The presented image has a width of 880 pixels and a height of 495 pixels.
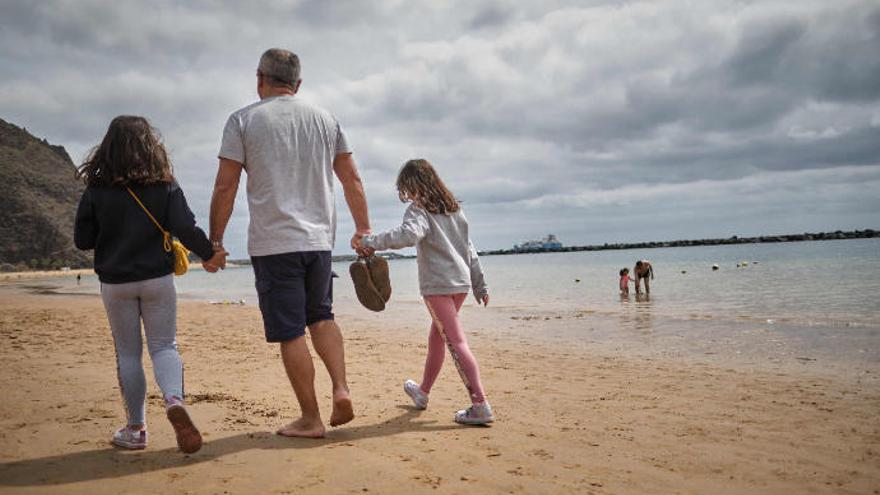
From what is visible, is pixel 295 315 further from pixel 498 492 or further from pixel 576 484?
pixel 576 484

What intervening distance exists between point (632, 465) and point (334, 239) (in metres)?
2.19

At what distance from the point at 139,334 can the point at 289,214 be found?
1.12 metres

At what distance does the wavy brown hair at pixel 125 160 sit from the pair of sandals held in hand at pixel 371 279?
1348 millimetres

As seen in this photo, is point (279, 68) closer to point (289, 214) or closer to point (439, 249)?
point (289, 214)

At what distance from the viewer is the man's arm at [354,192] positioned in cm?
377

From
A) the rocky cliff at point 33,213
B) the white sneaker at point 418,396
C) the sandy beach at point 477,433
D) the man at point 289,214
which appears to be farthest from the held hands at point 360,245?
the rocky cliff at point 33,213

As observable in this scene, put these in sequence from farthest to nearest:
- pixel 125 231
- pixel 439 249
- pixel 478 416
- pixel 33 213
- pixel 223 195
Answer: pixel 33 213 → pixel 439 249 → pixel 478 416 → pixel 223 195 → pixel 125 231

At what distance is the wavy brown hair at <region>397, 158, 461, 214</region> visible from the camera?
4160 mm

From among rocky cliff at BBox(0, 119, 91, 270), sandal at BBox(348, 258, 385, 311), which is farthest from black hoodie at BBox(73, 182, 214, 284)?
rocky cliff at BBox(0, 119, 91, 270)

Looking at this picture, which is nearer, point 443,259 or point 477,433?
point 477,433

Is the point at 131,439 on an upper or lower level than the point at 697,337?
upper

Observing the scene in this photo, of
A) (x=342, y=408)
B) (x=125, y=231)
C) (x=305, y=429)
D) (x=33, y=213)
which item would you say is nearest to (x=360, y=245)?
(x=342, y=408)

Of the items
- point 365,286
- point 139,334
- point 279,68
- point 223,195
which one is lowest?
point 139,334

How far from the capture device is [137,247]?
315 centimetres
